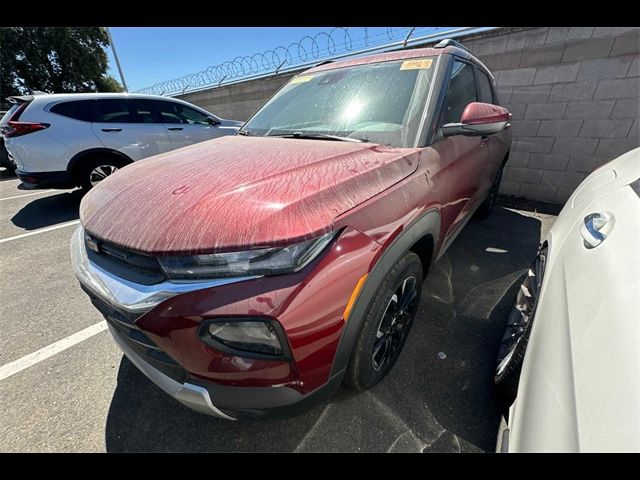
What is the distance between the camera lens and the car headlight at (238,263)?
1018 millimetres

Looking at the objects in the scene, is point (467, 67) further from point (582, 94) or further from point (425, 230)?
point (582, 94)

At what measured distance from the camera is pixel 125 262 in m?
1.18

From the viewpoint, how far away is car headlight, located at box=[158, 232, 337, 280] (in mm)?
1018

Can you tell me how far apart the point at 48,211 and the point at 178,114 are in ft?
9.10

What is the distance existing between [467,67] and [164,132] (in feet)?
16.7

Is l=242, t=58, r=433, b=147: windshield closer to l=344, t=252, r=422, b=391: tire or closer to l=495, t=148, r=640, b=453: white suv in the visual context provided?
l=344, t=252, r=422, b=391: tire

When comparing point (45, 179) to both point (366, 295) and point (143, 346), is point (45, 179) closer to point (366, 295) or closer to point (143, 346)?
point (143, 346)

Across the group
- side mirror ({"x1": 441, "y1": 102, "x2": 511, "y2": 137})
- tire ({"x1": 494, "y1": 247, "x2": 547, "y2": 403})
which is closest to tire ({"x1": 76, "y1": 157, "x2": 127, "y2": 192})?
side mirror ({"x1": 441, "y1": 102, "x2": 511, "y2": 137})

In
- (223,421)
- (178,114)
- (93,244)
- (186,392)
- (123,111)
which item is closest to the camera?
(186,392)

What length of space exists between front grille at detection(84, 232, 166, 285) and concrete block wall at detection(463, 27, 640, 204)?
537cm

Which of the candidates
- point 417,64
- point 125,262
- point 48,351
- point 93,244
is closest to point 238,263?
point 125,262

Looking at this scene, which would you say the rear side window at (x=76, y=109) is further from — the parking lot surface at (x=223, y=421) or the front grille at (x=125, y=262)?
the front grille at (x=125, y=262)

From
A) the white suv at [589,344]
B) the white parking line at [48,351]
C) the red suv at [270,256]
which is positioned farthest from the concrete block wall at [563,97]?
the white parking line at [48,351]

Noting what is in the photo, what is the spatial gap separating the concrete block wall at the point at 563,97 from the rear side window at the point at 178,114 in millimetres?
4955
